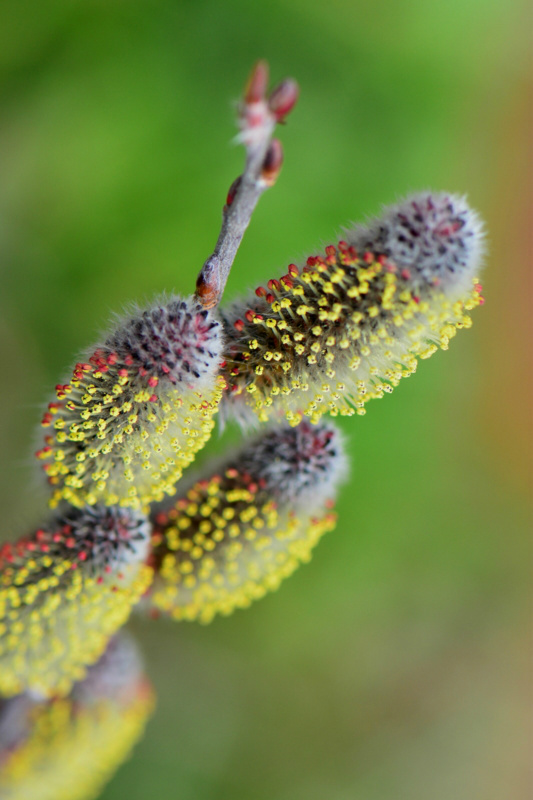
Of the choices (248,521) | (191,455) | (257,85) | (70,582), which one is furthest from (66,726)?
(257,85)

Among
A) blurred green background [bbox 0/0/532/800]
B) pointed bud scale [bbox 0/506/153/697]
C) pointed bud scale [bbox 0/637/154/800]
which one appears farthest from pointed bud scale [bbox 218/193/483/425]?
pointed bud scale [bbox 0/637/154/800]

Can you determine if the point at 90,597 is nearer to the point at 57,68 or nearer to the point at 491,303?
the point at 57,68

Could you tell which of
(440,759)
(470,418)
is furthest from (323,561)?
(440,759)

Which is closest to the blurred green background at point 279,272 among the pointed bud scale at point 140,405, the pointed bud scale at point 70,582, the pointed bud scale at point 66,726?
the pointed bud scale at point 70,582

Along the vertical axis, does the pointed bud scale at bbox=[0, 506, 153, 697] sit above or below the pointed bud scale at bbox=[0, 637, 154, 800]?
above

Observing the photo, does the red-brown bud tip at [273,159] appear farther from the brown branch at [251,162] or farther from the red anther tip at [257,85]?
the red anther tip at [257,85]

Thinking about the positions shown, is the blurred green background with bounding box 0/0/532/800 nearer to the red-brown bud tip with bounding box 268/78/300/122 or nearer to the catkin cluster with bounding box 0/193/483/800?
the catkin cluster with bounding box 0/193/483/800
